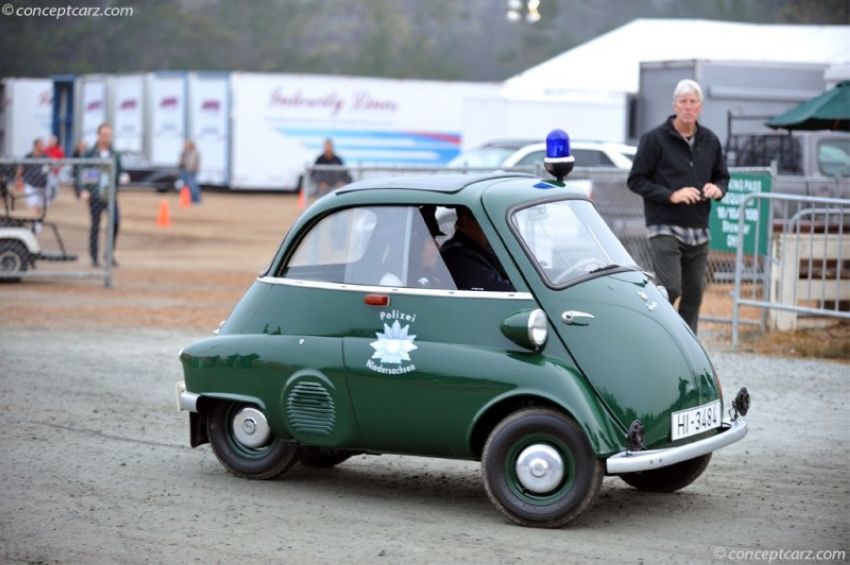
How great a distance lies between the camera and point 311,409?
707 centimetres

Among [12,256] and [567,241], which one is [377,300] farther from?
[12,256]

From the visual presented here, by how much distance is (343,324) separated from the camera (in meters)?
7.04

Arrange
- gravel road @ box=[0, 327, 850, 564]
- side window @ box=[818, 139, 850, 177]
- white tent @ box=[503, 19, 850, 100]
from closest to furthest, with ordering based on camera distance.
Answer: gravel road @ box=[0, 327, 850, 564] → side window @ box=[818, 139, 850, 177] → white tent @ box=[503, 19, 850, 100]

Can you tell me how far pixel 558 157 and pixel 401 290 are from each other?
1.24 meters

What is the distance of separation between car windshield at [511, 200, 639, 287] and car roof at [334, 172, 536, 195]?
1.09ft

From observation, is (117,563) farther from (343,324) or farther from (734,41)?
(734,41)

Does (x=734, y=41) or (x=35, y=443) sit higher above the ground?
(x=734, y=41)

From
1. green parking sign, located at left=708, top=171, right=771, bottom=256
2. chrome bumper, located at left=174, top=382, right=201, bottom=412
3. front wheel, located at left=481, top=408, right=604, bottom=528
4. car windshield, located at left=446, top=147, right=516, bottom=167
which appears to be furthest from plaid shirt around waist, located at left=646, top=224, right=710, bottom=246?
car windshield, located at left=446, top=147, right=516, bottom=167

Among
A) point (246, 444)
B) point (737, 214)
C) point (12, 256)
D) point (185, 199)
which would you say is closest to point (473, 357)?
point (246, 444)

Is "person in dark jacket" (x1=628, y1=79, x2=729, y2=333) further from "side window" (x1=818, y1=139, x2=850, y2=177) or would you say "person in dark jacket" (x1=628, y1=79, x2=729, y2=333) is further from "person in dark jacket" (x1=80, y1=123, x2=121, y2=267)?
"side window" (x1=818, y1=139, x2=850, y2=177)

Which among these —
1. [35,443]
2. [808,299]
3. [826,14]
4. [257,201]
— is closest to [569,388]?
[35,443]

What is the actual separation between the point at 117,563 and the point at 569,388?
6.86 feet

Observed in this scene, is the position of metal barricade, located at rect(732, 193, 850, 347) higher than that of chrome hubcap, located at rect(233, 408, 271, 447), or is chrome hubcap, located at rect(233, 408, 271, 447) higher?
metal barricade, located at rect(732, 193, 850, 347)

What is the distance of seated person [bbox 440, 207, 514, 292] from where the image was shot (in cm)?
684
